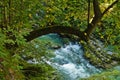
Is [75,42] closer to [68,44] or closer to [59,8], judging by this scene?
[68,44]

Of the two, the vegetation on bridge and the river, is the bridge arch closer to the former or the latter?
the vegetation on bridge

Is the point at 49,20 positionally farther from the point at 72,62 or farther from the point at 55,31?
the point at 72,62

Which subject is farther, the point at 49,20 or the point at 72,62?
the point at 72,62

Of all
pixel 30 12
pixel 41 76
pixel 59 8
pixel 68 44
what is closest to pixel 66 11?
pixel 59 8

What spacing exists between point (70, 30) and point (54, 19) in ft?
3.82

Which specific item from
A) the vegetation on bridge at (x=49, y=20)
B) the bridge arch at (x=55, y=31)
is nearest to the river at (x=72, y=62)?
the vegetation on bridge at (x=49, y=20)

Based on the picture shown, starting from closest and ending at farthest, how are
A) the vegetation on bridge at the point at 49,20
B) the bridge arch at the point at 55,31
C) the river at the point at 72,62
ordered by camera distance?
1. the vegetation on bridge at the point at 49,20
2. the bridge arch at the point at 55,31
3. the river at the point at 72,62

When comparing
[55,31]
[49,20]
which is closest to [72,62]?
[49,20]

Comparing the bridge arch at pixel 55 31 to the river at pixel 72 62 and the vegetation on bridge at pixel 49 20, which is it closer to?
the vegetation on bridge at pixel 49 20

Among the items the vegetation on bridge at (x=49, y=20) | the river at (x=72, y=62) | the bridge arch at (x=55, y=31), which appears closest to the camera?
the vegetation on bridge at (x=49, y=20)

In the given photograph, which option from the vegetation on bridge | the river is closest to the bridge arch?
the vegetation on bridge

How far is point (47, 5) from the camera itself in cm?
769

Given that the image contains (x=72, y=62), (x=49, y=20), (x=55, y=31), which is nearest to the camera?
(x=55, y=31)

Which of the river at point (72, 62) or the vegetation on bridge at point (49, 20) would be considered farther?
the river at point (72, 62)
